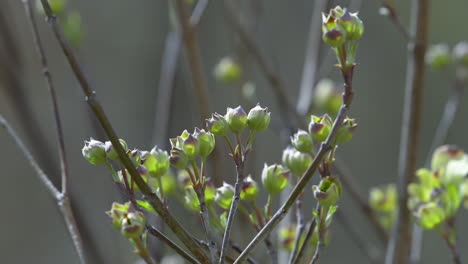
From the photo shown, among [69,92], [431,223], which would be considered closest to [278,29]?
[69,92]

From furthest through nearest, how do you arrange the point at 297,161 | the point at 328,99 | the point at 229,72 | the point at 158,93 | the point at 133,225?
1. the point at 158,93
2. the point at 229,72
3. the point at 328,99
4. the point at 297,161
5. the point at 133,225

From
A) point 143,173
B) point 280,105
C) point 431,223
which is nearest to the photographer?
point 143,173

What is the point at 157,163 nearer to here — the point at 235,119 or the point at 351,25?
the point at 235,119

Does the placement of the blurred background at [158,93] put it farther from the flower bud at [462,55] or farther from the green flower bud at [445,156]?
the green flower bud at [445,156]

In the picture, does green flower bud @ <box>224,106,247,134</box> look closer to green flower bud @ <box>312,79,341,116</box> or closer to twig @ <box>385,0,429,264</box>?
twig @ <box>385,0,429,264</box>

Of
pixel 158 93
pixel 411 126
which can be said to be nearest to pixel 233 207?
pixel 411 126

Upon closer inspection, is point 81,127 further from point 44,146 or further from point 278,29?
point 44,146
